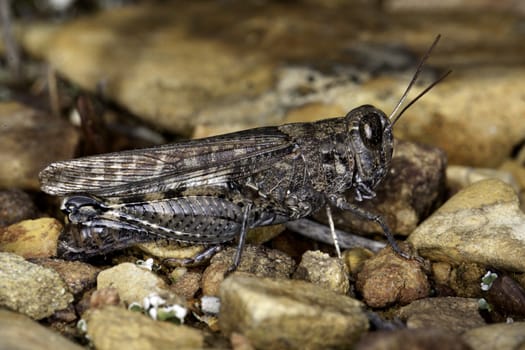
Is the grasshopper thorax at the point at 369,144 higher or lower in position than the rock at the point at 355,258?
higher

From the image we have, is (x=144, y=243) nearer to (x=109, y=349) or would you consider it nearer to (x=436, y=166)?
(x=109, y=349)

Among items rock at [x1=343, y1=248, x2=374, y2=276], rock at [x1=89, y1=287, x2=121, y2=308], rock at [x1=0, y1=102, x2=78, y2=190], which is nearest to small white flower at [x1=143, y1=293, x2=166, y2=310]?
rock at [x1=89, y1=287, x2=121, y2=308]

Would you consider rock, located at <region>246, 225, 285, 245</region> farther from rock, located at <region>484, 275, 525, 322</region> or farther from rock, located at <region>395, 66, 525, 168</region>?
rock, located at <region>395, 66, 525, 168</region>

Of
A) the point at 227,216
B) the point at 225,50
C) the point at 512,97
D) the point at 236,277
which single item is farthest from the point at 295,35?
the point at 236,277

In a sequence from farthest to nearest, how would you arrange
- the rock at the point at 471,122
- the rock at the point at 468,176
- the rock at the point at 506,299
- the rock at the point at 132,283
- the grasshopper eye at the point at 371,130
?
the rock at the point at 471,122 → the rock at the point at 468,176 → the grasshopper eye at the point at 371,130 → the rock at the point at 506,299 → the rock at the point at 132,283

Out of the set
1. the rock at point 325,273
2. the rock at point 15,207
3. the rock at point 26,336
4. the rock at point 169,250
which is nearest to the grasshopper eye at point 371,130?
the rock at point 325,273

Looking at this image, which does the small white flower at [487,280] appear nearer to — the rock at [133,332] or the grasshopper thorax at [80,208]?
the rock at [133,332]

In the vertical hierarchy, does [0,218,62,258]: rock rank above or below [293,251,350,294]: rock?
below

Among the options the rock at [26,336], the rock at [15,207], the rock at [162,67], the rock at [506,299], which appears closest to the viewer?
the rock at [26,336]
